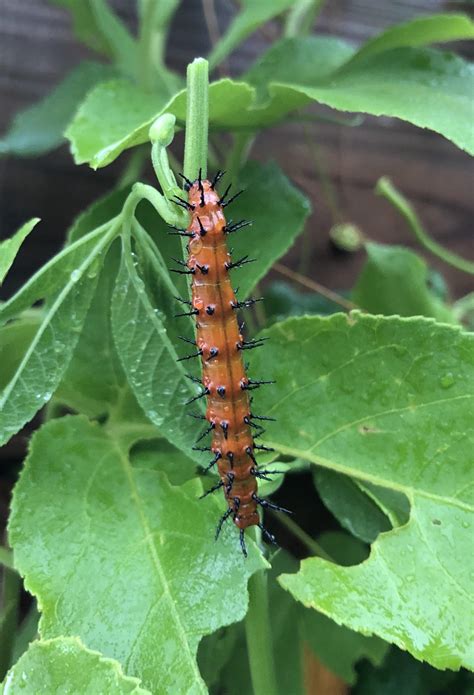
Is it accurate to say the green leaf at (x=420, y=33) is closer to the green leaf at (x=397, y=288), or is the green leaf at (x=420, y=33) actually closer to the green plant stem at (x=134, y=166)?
the green leaf at (x=397, y=288)

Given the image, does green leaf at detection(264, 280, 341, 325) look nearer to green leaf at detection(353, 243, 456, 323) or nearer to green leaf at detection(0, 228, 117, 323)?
green leaf at detection(353, 243, 456, 323)

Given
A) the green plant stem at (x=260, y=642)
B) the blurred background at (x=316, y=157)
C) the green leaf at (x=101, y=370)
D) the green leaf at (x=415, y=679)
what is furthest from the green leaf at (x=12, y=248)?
the green leaf at (x=415, y=679)

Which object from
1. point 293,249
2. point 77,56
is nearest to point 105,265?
point 293,249

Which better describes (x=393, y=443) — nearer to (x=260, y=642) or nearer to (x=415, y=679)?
(x=260, y=642)

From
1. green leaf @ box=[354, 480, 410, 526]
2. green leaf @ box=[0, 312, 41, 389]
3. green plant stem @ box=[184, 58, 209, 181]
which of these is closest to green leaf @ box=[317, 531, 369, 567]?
green leaf @ box=[354, 480, 410, 526]

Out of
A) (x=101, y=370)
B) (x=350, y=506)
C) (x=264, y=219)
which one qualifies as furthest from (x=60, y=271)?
(x=350, y=506)
